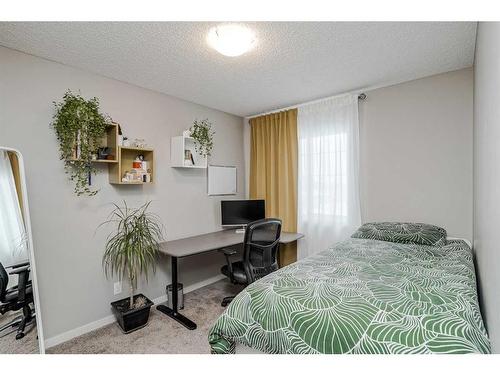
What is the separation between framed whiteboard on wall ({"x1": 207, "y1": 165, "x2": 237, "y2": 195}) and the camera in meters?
3.52

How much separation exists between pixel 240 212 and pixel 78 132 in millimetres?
2052

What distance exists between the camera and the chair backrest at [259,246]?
7.99ft

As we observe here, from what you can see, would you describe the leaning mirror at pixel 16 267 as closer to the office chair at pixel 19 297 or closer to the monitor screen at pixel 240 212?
the office chair at pixel 19 297

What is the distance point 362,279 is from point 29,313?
7.34 feet

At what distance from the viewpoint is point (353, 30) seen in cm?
173

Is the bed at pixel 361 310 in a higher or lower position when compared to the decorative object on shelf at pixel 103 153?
lower

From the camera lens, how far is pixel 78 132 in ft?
7.02

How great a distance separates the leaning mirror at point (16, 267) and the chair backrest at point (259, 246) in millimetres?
1650

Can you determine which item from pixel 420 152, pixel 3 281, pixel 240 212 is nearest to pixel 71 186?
pixel 3 281

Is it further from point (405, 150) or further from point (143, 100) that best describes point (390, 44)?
point (143, 100)

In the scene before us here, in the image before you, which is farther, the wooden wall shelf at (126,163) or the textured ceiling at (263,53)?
the wooden wall shelf at (126,163)

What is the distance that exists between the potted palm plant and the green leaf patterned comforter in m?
1.24

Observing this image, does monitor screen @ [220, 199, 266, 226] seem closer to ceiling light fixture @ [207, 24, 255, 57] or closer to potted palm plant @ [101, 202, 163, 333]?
potted palm plant @ [101, 202, 163, 333]

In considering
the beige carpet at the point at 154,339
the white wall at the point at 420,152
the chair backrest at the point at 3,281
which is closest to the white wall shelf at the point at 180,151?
the beige carpet at the point at 154,339
